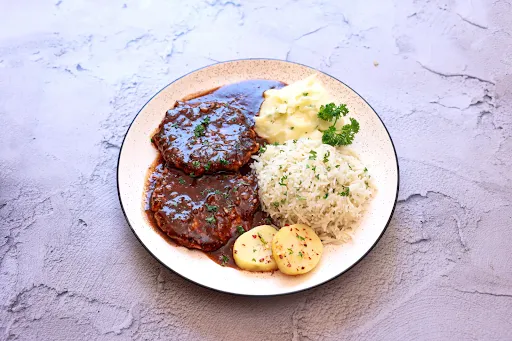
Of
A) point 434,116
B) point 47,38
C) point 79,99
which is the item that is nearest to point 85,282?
point 79,99

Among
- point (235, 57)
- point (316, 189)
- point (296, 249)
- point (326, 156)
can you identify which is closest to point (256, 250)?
point (296, 249)

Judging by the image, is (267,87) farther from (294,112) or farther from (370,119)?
(370,119)

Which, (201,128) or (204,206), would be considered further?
(201,128)

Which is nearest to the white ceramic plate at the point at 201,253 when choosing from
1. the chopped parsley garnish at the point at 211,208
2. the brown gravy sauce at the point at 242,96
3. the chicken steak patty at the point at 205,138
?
the brown gravy sauce at the point at 242,96

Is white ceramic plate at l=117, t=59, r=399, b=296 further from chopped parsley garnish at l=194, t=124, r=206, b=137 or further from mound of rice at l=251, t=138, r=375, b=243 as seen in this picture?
chopped parsley garnish at l=194, t=124, r=206, b=137

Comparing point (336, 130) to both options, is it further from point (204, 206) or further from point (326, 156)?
point (204, 206)

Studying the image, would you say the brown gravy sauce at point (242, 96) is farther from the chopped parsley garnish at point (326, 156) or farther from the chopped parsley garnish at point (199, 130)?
the chopped parsley garnish at point (326, 156)
